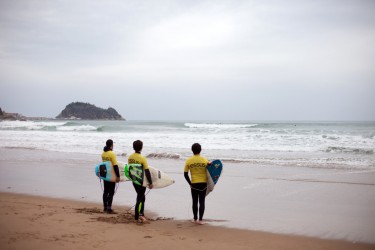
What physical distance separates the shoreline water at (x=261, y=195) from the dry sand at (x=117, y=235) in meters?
0.45

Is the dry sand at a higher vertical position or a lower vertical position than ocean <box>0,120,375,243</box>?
higher

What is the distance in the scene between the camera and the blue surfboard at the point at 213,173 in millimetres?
5988

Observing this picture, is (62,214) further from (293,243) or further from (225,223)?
(293,243)

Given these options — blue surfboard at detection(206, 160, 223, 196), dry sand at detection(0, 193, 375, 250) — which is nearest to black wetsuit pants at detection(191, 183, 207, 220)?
blue surfboard at detection(206, 160, 223, 196)

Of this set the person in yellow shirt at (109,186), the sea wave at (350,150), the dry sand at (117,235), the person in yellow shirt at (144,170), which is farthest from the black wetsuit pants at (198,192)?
the sea wave at (350,150)

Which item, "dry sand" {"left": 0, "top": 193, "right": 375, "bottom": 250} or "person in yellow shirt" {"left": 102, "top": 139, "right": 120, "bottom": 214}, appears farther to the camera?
"person in yellow shirt" {"left": 102, "top": 139, "right": 120, "bottom": 214}

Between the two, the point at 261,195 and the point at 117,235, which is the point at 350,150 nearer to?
the point at 261,195

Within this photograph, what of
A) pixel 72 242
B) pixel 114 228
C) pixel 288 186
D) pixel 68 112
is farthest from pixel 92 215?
pixel 68 112

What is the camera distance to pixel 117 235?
4.81 meters

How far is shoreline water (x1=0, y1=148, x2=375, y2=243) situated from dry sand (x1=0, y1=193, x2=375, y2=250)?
452 millimetres

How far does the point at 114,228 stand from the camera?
17.1ft

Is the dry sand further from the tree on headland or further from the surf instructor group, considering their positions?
the tree on headland

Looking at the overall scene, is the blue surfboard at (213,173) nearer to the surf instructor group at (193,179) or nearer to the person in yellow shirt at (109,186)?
the surf instructor group at (193,179)

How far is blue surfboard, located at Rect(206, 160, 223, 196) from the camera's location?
599cm
